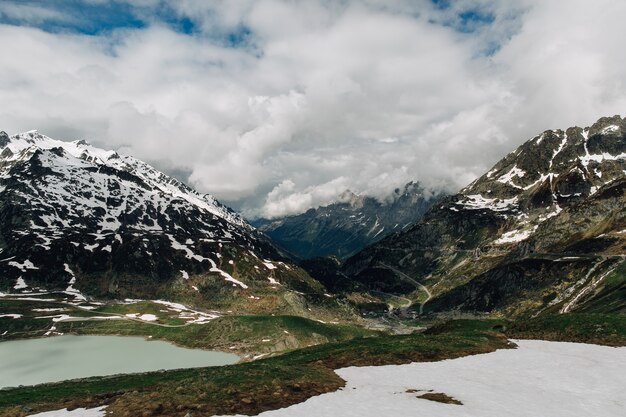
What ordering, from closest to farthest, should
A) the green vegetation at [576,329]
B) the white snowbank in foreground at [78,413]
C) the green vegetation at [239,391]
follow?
1. the green vegetation at [239,391]
2. the white snowbank in foreground at [78,413]
3. the green vegetation at [576,329]

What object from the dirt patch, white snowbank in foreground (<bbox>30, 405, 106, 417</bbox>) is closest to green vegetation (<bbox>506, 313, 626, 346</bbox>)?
the dirt patch

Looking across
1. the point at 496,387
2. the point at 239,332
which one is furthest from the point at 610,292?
the point at 496,387

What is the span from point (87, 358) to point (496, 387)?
5483 inches

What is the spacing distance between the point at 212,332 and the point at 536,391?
15493 centimetres

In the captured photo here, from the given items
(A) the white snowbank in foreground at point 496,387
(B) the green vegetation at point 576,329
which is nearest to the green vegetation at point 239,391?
(A) the white snowbank in foreground at point 496,387

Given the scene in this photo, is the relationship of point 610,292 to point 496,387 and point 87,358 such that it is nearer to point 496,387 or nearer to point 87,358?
point 496,387

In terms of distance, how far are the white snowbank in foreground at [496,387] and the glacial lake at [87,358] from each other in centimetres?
10148

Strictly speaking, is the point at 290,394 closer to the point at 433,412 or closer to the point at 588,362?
the point at 433,412

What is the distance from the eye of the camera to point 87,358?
136 metres

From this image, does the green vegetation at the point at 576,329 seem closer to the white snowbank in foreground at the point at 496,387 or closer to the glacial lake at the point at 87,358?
the white snowbank in foreground at the point at 496,387

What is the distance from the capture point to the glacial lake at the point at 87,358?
11612 cm

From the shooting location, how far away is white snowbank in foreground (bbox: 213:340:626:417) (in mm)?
24922

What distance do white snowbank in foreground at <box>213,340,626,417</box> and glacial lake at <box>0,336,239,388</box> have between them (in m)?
101

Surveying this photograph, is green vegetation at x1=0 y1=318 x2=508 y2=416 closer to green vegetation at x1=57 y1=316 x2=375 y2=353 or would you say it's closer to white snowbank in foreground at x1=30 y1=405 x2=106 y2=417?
white snowbank in foreground at x1=30 y1=405 x2=106 y2=417
